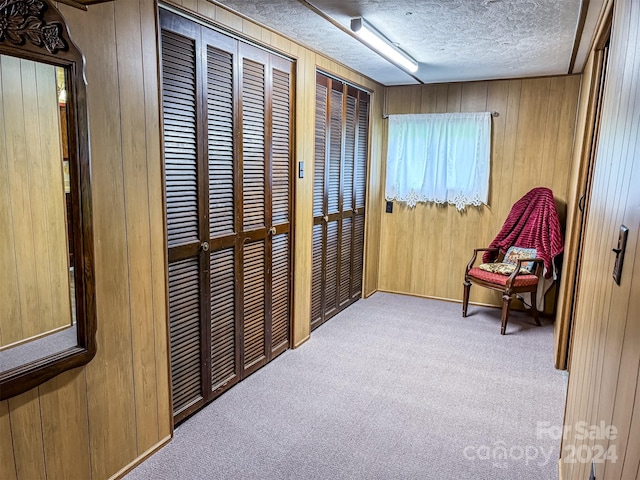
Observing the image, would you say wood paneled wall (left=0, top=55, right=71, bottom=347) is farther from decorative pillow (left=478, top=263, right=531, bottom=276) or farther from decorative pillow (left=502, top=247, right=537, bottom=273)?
decorative pillow (left=502, top=247, right=537, bottom=273)

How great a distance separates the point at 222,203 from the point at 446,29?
1.72 meters

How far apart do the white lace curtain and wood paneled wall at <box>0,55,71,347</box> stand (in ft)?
12.0

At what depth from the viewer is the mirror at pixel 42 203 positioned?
1518mm

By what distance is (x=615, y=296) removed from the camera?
117cm

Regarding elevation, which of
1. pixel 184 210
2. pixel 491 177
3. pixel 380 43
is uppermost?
pixel 380 43

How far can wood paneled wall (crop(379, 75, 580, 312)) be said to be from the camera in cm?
414

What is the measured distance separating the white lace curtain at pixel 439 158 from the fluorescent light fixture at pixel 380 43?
1.08 meters

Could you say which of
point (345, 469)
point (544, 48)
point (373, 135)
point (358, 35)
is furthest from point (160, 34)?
point (373, 135)

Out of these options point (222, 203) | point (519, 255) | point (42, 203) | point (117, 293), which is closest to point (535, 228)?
point (519, 255)

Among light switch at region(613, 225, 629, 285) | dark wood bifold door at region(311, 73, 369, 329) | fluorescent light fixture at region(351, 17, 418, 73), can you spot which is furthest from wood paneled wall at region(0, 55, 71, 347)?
dark wood bifold door at region(311, 73, 369, 329)

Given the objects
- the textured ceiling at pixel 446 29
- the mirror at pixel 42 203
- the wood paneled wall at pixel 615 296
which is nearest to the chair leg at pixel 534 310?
the textured ceiling at pixel 446 29

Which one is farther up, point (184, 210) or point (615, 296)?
point (184, 210)

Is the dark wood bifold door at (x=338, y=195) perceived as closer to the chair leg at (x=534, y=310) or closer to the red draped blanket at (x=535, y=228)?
the red draped blanket at (x=535, y=228)

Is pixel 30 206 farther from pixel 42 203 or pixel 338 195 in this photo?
pixel 338 195
